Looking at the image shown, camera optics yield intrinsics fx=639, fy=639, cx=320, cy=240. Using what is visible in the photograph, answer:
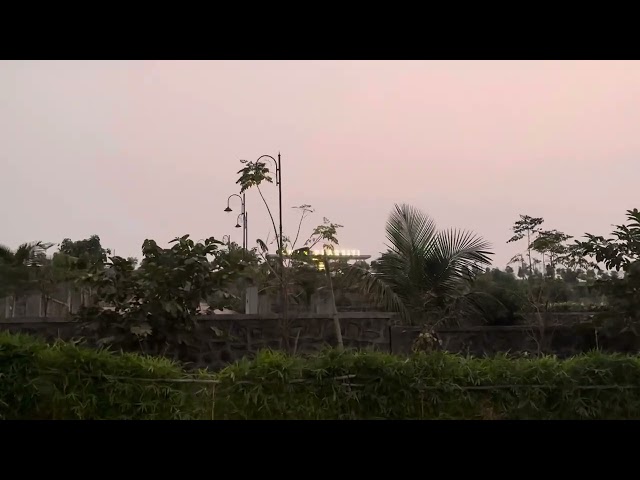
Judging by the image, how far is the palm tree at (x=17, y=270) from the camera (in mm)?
5703

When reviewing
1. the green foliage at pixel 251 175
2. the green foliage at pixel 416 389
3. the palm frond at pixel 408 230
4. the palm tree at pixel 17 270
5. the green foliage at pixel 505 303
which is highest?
the green foliage at pixel 251 175

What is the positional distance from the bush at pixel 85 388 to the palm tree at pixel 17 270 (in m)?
2.79

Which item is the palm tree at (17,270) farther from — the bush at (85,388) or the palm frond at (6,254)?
the bush at (85,388)

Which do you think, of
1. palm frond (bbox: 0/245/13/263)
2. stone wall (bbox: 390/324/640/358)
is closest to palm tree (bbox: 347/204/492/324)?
stone wall (bbox: 390/324/640/358)

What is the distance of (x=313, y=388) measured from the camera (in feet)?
10.2

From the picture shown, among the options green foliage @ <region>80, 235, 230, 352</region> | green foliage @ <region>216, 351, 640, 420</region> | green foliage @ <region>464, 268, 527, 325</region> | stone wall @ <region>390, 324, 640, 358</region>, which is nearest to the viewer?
green foliage @ <region>216, 351, 640, 420</region>

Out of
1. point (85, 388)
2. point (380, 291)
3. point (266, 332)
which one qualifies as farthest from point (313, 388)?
point (266, 332)

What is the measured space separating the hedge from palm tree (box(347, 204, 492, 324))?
6.38ft

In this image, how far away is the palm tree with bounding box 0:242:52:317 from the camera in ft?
Result: 18.7

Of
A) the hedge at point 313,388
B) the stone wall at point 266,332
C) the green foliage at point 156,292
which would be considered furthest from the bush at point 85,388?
the stone wall at point 266,332

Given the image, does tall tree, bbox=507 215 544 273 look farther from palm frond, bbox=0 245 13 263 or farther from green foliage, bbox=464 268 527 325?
palm frond, bbox=0 245 13 263
